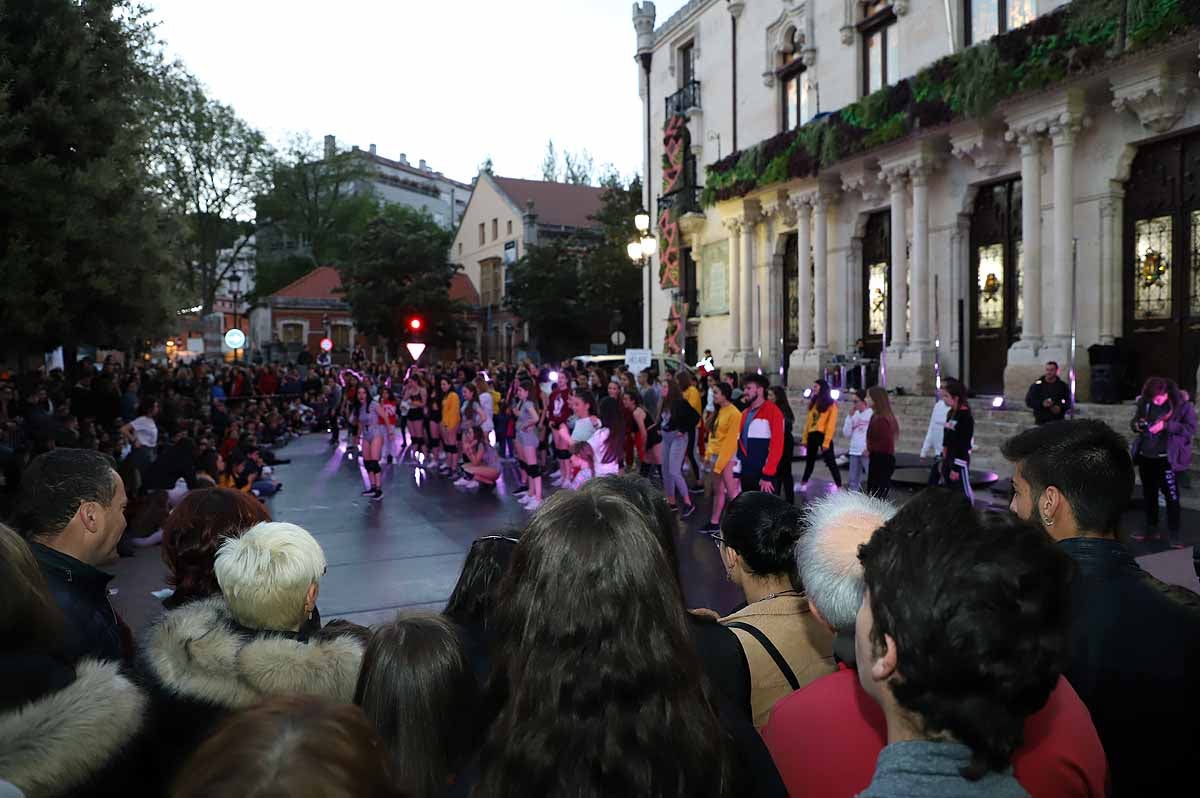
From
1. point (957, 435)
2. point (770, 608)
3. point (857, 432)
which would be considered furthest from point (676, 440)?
point (770, 608)

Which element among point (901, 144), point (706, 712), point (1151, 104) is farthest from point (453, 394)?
point (706, 712)

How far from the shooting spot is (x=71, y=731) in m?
1.91

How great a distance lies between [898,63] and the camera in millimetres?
20484

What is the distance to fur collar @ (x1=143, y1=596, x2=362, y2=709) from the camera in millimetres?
2311

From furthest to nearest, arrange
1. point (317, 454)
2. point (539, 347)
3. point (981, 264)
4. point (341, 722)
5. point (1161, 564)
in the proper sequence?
point (539, 347) < point (317, 454) < point (981, 264) < point (1161, 564) < point (341, 722)

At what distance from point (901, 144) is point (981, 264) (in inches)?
131

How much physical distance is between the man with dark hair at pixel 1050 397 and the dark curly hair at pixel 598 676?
1141cm

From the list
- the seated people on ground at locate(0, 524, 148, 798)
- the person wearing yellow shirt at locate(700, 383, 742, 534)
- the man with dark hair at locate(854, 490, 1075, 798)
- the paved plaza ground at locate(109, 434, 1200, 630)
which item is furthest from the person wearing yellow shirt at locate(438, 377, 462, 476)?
the man with dark hair at locate(854, 490, 1075, 798)

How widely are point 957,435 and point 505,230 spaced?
52.5 m

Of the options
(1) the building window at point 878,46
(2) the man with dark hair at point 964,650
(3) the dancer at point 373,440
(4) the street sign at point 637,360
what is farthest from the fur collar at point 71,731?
(1) the building window at point 878,46

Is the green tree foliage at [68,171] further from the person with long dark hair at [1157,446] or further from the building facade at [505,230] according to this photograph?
the building facade at [505,230]

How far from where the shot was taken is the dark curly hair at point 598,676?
161 centimetres

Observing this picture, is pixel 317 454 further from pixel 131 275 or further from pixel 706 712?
pixel 706 712

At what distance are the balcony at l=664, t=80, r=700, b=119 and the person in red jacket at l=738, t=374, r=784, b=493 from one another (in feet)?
71.0
